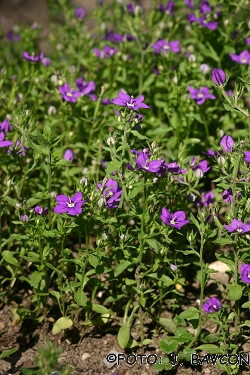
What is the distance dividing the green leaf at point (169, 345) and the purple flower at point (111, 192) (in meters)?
0.94

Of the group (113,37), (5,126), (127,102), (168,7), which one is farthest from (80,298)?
(168,7)

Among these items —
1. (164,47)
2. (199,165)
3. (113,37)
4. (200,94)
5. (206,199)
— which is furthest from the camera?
(113,37)

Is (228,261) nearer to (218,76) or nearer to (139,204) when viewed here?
(139,204)

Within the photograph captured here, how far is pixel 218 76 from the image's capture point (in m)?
3.84

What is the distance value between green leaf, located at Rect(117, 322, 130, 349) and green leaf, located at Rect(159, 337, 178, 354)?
0.27 m

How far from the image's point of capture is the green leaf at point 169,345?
373 centimetres

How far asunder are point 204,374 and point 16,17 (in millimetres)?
6836

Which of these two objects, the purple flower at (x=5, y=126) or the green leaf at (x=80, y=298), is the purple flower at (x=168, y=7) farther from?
the green leaf at (x=80, y=298)

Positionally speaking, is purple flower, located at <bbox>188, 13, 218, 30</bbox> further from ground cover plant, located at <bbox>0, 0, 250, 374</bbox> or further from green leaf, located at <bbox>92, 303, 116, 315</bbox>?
green leaf, located at <bbox>92, 303, 116, 315</bbox>

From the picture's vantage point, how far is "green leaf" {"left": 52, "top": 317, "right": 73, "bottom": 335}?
4.07 m

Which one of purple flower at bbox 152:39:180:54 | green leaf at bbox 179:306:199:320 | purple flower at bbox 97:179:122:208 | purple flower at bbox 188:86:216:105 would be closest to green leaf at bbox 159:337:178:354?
green leaf at bbox 179:306:199:320

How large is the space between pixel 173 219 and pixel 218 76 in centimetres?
99

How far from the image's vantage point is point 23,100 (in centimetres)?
558

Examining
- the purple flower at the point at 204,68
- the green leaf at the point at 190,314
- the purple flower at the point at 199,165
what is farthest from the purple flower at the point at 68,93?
the green leaf at the point at 190,314
